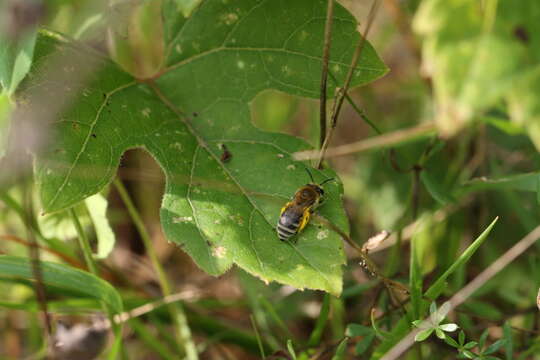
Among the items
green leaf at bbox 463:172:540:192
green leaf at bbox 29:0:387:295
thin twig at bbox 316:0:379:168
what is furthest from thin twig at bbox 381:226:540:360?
thin twig at bbox 316:0:379:168

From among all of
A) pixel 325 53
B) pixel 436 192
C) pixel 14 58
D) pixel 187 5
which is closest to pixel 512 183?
pixel 436 192

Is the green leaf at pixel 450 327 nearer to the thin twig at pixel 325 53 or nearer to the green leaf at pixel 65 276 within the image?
the thin twig at pixel 325 53

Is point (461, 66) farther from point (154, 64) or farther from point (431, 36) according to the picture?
point (154, 64)

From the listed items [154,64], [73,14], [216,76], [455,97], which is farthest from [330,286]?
[154,64]

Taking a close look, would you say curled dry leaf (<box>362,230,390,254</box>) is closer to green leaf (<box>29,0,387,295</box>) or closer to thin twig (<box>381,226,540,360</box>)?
green leaf (<box>29,0,387,295</box>)

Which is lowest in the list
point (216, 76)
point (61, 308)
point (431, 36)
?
point (61, 308)

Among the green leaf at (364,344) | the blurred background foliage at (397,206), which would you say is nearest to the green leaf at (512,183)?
the blurred background foliage at (397,206)

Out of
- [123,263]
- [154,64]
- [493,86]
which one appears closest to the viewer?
[493,86]

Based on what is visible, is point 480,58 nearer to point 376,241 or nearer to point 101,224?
point 376,241
